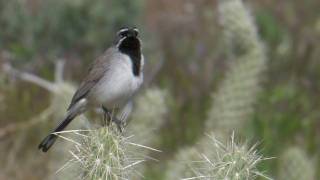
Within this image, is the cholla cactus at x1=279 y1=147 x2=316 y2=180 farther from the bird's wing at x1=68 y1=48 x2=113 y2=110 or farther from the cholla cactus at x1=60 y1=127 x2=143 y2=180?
the cholla cactus at x1=60 y1=127 x2=143 y2=180

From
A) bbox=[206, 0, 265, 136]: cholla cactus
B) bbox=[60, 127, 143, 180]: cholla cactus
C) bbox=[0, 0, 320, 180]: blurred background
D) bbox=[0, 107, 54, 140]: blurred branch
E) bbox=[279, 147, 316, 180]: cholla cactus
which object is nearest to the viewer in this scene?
bbox=[60, 127, 143, 180]: cholla cactus

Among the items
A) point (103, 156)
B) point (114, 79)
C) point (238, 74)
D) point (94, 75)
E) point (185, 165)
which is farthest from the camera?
point (238, 74)

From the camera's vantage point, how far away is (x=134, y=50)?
557cm

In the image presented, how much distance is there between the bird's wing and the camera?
18.8 ft

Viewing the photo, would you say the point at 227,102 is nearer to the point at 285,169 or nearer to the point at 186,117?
the point at 285,169

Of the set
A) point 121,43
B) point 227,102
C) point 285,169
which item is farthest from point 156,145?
point 121,43

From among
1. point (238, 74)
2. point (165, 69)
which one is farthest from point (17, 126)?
point (238, 74)

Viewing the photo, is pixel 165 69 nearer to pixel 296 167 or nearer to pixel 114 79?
pixel 296 167

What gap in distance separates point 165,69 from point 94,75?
14.0 ft

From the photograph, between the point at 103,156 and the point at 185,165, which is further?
the point at 185,165

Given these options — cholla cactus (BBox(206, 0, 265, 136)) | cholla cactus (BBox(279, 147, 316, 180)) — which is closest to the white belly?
cholla cactus (BBox(279, 147, 316, 180))

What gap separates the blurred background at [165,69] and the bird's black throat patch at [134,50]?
2.29 metres

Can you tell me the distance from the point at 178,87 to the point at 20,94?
1.53 metres

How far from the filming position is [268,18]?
1079 centimetres
